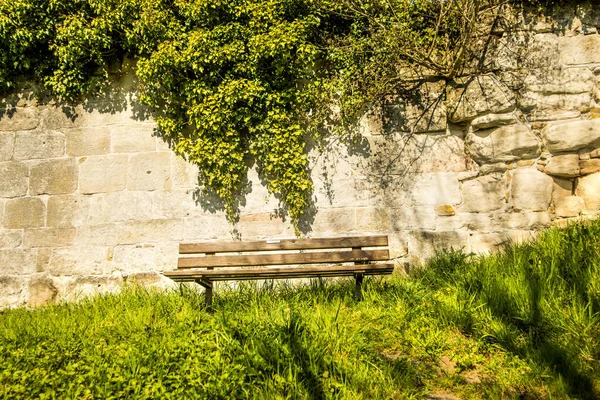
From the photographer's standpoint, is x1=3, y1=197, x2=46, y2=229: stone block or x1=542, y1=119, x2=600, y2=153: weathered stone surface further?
x1=3, y1=197, x2=46, y2=229: stone block

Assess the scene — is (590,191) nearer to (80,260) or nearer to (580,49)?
(580,49)

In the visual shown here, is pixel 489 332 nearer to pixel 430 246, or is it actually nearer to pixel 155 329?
pixel 430 246

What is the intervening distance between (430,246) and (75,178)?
4.04 m

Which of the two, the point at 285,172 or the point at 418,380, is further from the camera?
the point at 285,172

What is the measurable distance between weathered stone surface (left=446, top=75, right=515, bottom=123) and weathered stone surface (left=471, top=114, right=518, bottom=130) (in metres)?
0.05

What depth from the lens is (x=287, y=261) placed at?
14.0 ft

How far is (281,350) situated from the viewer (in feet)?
10.3

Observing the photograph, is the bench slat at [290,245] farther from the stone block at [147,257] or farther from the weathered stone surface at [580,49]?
the weathered stone surface at [580,49]

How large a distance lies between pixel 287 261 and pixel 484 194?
2.36 m

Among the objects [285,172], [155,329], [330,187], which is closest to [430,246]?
[330,187]

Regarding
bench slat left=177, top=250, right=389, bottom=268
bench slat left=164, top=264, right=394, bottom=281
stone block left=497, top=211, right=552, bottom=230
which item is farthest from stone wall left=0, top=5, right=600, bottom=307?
bench slat left=164, top=264, right=394, bottom=281

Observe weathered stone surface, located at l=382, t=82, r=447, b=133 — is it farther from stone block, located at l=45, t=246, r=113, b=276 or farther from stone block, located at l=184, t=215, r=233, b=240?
stone block, located at l=45, t=246, r=113, b=276

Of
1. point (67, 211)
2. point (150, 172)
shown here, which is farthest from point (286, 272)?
point (67, 211)

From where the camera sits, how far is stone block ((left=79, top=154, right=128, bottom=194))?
5523 mm
